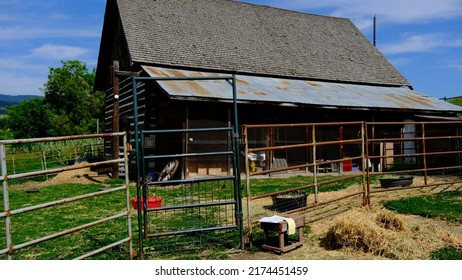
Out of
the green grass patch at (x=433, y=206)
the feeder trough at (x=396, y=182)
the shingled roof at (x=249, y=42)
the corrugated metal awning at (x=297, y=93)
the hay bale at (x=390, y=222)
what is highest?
the shingled roof at (x=249, y=42)

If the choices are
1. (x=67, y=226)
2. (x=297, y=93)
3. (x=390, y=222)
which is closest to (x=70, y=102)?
(x=297, y=93)

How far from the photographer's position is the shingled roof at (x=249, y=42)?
18016mm

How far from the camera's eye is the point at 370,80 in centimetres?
2275

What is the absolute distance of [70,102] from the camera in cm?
4356

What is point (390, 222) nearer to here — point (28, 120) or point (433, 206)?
point (433, 206)

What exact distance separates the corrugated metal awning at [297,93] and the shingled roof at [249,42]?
0.71m

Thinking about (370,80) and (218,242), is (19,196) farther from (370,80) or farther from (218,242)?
(370,80)

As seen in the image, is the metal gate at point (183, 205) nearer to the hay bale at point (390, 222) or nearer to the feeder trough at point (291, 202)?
the feeder trough at point (291, 202)

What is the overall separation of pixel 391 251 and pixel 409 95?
1823 cm

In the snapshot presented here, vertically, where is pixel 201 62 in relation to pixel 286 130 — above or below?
above

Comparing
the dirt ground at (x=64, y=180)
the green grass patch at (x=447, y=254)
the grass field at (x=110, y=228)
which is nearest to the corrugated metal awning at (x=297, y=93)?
the grass field at (x=110, y=228)

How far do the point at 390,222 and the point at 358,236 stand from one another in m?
0.99

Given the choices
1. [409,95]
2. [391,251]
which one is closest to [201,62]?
[409,95]

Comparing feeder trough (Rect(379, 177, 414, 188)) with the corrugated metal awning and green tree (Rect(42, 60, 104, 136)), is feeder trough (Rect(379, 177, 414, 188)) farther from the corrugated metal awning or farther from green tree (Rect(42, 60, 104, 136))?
green tree (Rect(42, 60, 104, 136))
